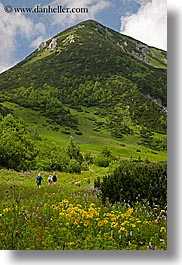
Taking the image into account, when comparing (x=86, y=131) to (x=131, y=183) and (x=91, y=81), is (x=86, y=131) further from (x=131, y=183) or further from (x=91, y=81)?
(x=131, y=183)

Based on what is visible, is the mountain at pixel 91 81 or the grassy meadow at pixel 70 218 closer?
the grassy meadow at pixel 70 218

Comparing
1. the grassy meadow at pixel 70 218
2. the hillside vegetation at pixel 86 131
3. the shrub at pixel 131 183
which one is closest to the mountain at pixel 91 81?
the hillside vegetation at pixel 86 131

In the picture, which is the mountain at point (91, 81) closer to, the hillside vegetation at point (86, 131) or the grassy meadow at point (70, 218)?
the hillside vegetation at point (86, 131)

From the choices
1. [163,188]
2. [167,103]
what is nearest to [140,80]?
[167,103]

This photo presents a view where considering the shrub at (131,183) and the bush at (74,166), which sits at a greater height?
the bush at (74,166)

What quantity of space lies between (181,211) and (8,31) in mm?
1916

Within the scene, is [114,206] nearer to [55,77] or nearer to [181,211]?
[181,211]

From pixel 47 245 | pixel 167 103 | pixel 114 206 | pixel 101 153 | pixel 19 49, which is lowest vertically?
pixel 47 245

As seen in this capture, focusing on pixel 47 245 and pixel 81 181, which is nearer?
pixel 47 245

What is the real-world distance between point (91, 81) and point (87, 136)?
444mm

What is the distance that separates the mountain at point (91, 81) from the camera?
16.1ft

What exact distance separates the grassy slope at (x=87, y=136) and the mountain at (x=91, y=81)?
0.09 feet

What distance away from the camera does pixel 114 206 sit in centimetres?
484

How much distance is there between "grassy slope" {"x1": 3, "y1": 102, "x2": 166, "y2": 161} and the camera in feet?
16.0
